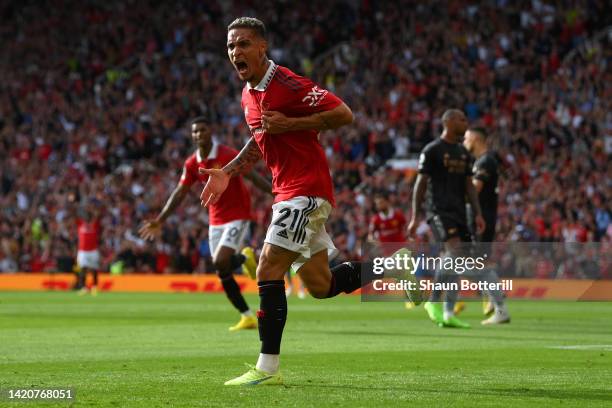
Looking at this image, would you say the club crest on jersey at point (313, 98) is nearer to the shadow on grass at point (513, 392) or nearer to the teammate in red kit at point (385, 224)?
the shadow on grass at point (513, 392)

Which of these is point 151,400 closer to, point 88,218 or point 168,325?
point 168,325

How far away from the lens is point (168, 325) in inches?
622

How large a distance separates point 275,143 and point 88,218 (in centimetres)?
2247

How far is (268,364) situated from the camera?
821 centimetres

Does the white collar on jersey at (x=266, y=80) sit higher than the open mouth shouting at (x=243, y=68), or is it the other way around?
the open mouth shouting at (x=243, y=68)

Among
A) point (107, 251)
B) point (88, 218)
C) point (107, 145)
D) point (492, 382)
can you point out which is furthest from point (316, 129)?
point (107, 145)

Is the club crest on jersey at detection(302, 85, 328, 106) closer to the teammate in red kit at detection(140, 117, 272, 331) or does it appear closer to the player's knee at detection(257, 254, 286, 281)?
the player's knee at detection(257, 254, 286, 281)

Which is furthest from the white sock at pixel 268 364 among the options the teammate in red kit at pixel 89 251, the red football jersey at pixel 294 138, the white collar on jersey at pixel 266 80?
the teammate in red kit at pixel 89 251

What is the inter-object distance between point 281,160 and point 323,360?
2.32 metres

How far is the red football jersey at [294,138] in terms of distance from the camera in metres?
8.52

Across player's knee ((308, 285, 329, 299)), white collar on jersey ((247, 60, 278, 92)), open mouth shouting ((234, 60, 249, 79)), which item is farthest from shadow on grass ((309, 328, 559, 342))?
open mouth shouting ((234, 60, 249, 79))

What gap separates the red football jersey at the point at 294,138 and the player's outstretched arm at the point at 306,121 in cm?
8

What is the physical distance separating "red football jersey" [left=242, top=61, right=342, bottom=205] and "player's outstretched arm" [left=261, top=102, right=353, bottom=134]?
8 cm

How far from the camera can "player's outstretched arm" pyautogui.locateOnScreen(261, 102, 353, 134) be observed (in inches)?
330
